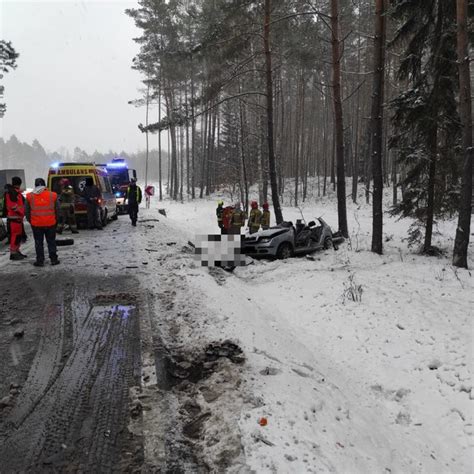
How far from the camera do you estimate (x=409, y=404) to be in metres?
5.00

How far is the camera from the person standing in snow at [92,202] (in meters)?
15.1

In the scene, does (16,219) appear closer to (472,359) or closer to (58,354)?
(58,354)

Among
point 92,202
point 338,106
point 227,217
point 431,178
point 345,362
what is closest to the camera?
point 345,362

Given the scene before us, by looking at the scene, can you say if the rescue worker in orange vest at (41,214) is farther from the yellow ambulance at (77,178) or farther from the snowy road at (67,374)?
the yellow ambulance at (77,178)

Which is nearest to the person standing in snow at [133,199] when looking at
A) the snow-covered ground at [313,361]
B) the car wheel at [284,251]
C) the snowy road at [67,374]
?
the snow-covered ground at [313,361]

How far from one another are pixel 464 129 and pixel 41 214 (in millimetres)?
9803

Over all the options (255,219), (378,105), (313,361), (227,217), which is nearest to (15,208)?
(227,217)

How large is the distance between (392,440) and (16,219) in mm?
9675

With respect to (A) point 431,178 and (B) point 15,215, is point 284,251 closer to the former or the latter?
(A) point 431,178

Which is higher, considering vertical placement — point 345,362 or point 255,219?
point 255,219

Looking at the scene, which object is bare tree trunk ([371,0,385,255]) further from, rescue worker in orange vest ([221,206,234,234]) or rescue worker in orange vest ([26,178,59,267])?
rescue worker in orange vest ([26,178,59,267])

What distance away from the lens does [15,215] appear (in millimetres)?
10336

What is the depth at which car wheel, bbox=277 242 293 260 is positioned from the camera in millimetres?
11641

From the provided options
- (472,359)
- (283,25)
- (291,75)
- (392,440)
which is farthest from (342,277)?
(291,75)
